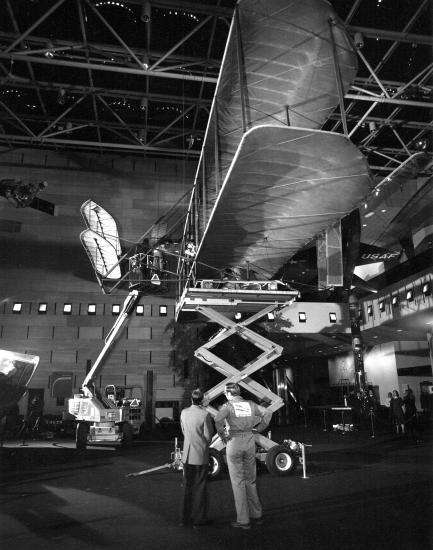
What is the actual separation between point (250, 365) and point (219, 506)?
121 inches

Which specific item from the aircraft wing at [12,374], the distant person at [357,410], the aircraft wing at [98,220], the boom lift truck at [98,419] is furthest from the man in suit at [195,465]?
the distant person at [357,410]

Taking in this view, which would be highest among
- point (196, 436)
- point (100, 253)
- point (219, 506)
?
point (100, 253)

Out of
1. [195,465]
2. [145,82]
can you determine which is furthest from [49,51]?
[195,465]

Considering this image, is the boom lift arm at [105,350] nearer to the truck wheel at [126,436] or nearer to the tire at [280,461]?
the truck wheel at [126,436]

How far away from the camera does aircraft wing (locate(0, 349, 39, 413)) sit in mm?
6555

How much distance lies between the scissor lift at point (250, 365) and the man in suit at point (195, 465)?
7.99ft

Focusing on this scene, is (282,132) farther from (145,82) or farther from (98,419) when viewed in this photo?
(145,82)

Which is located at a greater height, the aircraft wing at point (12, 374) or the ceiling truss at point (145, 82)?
the ceiling truss at point (145, 82)

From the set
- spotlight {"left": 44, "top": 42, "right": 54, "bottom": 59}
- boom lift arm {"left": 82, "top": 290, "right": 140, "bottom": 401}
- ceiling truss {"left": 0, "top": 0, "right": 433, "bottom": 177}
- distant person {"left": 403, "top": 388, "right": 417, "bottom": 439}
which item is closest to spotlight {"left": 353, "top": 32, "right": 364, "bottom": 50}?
ceiling truss {"left": 0, "top": 0, "right": 433, "bottom": 177}

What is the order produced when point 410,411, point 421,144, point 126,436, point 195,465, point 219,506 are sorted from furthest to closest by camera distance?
1. point 421,144
2. point 410,411
3. point 126,436
4. point 219,506
5. point 195,465

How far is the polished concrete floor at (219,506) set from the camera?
14.5 ft

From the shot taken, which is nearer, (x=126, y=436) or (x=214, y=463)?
(x=214, y=463)

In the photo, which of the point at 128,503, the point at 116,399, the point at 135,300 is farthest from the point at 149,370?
the point at 128,503

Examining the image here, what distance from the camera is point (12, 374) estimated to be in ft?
21.8
